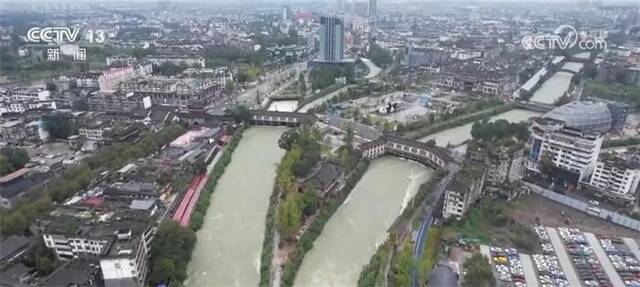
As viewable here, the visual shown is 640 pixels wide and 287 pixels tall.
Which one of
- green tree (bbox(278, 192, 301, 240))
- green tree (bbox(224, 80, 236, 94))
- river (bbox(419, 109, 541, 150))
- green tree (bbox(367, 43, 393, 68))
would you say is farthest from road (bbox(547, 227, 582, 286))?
green tree (bbox(367, 43, 393, 68))

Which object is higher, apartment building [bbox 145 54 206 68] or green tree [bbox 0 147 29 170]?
apartment building [bbox 145 54 206 68]

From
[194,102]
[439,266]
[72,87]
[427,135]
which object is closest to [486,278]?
[439,266]

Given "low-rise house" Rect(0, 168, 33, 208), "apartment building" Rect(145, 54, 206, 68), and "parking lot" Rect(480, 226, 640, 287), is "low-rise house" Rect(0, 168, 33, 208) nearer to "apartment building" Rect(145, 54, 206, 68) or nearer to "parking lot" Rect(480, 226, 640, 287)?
"parking lot" Rect(480, 226, 640, 287)

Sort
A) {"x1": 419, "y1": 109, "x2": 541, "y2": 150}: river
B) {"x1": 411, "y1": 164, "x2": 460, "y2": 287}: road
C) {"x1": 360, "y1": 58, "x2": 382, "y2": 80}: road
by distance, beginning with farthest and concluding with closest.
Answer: {"x1": 360, "y1": 58, "x2": 382, "y2": 80}: road, {"x1": 419, "y1": 109, "x2": 541, "y2": 150}: river, {"x1": 411, "y1": 164, "x2": 460, "y2": 287}: road

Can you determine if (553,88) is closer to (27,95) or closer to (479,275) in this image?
(479,275)

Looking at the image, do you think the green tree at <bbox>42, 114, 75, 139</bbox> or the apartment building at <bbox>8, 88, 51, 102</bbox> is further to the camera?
the apartment building at <bbox>8, 88, 51, 102</bbox>

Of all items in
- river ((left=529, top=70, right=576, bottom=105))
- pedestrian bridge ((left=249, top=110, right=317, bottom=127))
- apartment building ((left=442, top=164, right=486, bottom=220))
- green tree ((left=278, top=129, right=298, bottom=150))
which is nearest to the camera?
apartment building ((left=442, top=164, right=486, bottom=220))

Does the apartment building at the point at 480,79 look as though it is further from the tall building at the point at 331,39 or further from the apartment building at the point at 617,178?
the apartment building at the point at 617,178

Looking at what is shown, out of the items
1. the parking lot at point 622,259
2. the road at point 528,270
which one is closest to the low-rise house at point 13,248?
the road at point 528,270
